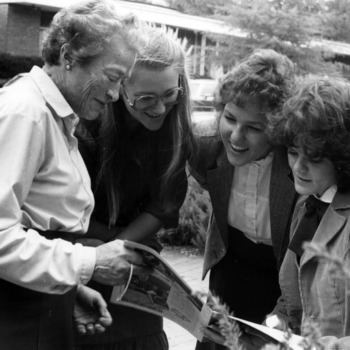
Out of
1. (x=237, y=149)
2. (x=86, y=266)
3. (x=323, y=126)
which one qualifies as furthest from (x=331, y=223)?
(x=86, y=266)

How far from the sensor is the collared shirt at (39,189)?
209 cm

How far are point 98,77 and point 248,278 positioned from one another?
48.5 inches

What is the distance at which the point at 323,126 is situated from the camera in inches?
96.3

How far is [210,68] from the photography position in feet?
78.1

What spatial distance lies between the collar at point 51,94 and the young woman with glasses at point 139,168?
65cm

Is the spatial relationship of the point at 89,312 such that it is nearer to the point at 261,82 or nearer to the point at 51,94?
the point at 51,94

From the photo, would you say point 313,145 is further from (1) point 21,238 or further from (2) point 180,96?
(1) point 21,238

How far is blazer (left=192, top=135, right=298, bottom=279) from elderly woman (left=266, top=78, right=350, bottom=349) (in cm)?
30

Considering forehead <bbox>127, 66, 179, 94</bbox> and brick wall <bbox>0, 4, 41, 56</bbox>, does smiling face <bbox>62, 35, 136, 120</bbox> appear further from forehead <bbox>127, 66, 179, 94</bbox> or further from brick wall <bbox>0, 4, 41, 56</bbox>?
brick wall <bbox>0, 4, 41, 56</bbox>

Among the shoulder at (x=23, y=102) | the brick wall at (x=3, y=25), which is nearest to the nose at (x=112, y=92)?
the shoulder at (x=23, y=102)

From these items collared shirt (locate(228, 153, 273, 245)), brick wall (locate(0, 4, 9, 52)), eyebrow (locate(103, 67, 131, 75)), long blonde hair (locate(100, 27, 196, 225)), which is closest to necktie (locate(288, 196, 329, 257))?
collared shirt (locate(228, 153, 273, 245))

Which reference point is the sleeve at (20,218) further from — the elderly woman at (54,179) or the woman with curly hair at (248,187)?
the woman with curly hair at (248,187)

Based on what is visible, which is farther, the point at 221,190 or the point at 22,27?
the point at 22,27

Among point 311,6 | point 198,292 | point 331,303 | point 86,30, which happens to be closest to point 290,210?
point 331,303
